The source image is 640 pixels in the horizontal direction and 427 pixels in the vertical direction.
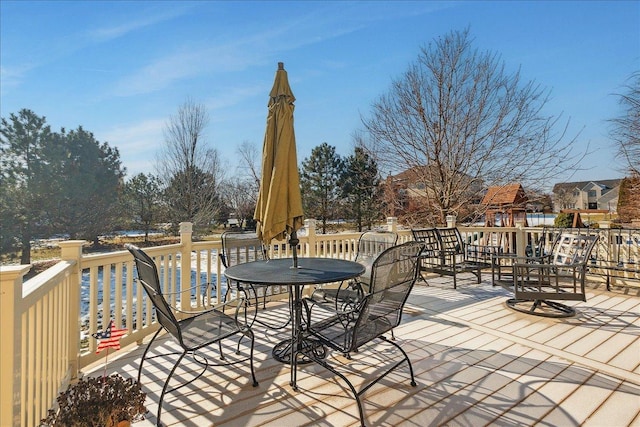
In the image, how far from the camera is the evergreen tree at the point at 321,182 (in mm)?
18406

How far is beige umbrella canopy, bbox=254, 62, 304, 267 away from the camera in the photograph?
2754mm

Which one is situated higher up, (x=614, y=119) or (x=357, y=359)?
(x=614, y=119)

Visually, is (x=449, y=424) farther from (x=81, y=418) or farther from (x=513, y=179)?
(x=513, y=179)

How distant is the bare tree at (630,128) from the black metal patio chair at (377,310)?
35.1ft

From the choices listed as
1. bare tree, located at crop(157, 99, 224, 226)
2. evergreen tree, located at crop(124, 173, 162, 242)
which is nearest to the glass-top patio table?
bare tree, located at crop(157, 99, 224, 226)

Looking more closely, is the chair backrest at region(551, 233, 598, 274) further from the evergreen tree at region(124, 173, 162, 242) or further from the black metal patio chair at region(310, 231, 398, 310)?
the evergreen tree at region(124, 173, 162, 242)

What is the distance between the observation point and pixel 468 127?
28.7ft

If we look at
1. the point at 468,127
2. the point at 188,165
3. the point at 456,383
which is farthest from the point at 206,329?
the point at 188,165

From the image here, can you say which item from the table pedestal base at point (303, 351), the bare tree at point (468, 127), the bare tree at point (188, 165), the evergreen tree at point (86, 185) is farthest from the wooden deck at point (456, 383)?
the evergreen tree at point (86, 185)

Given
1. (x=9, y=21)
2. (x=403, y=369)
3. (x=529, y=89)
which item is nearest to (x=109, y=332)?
(x=403, y=369)

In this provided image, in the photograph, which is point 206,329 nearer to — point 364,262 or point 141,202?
point 364,262

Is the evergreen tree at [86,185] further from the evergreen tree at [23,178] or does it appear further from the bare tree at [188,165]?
the bare tree at [188,165]

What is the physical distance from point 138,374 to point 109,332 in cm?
61

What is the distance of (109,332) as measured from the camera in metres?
2.11
